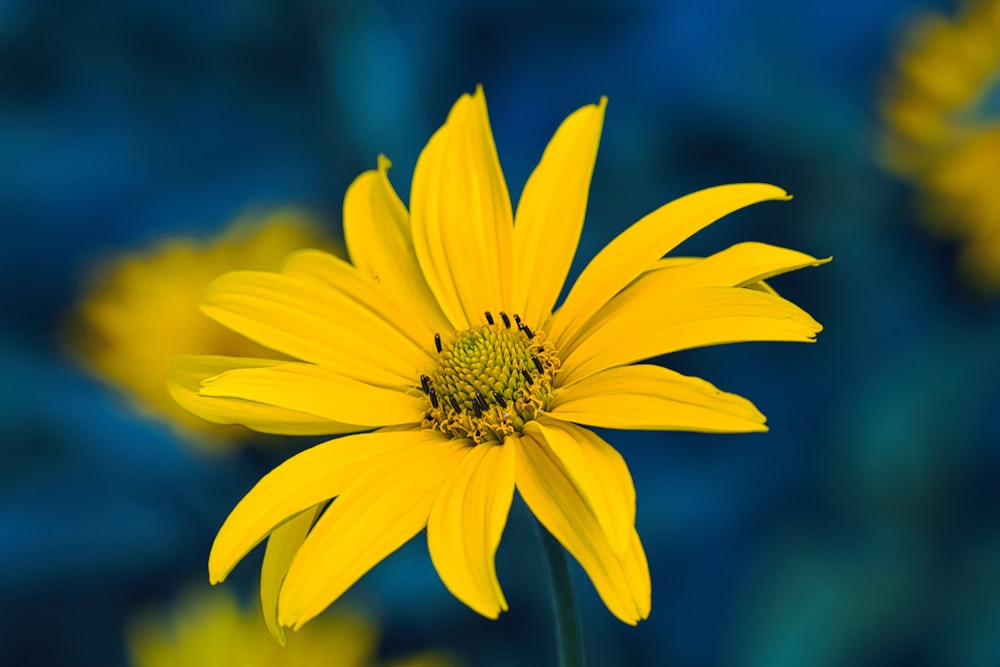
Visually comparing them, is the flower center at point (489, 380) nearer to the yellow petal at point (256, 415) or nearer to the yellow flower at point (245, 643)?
the yellow petal at point (256, 415)

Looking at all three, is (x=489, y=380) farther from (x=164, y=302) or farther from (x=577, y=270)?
(x=164, y=302)

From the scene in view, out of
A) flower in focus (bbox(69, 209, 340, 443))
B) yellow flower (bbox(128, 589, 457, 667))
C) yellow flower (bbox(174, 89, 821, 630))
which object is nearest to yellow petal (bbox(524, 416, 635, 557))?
yellow flower (bbox(174, 89, 821, 630))

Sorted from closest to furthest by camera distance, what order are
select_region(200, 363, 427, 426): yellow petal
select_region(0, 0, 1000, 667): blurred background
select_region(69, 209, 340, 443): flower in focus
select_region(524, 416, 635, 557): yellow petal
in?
1. select_region(524, 416, 635, 557): yellow petal
2. select_region(200, 363, 427, 426): yellow petal
3. select_region(0, 0, 1000, 667): blurred background
4. select_region(69, 209, 340, 443): flower in focus

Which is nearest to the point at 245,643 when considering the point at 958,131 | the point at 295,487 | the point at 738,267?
the point at 295,487

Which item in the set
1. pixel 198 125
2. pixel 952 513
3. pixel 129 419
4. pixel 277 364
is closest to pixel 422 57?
pixel 198 125

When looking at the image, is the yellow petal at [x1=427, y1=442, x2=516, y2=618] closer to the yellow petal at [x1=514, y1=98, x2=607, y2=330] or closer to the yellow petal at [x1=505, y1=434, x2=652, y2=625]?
the yellow petal at [x1=505, y1=434, x2=652, y2=625]

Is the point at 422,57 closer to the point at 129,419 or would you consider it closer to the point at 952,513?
the point at 129,419
